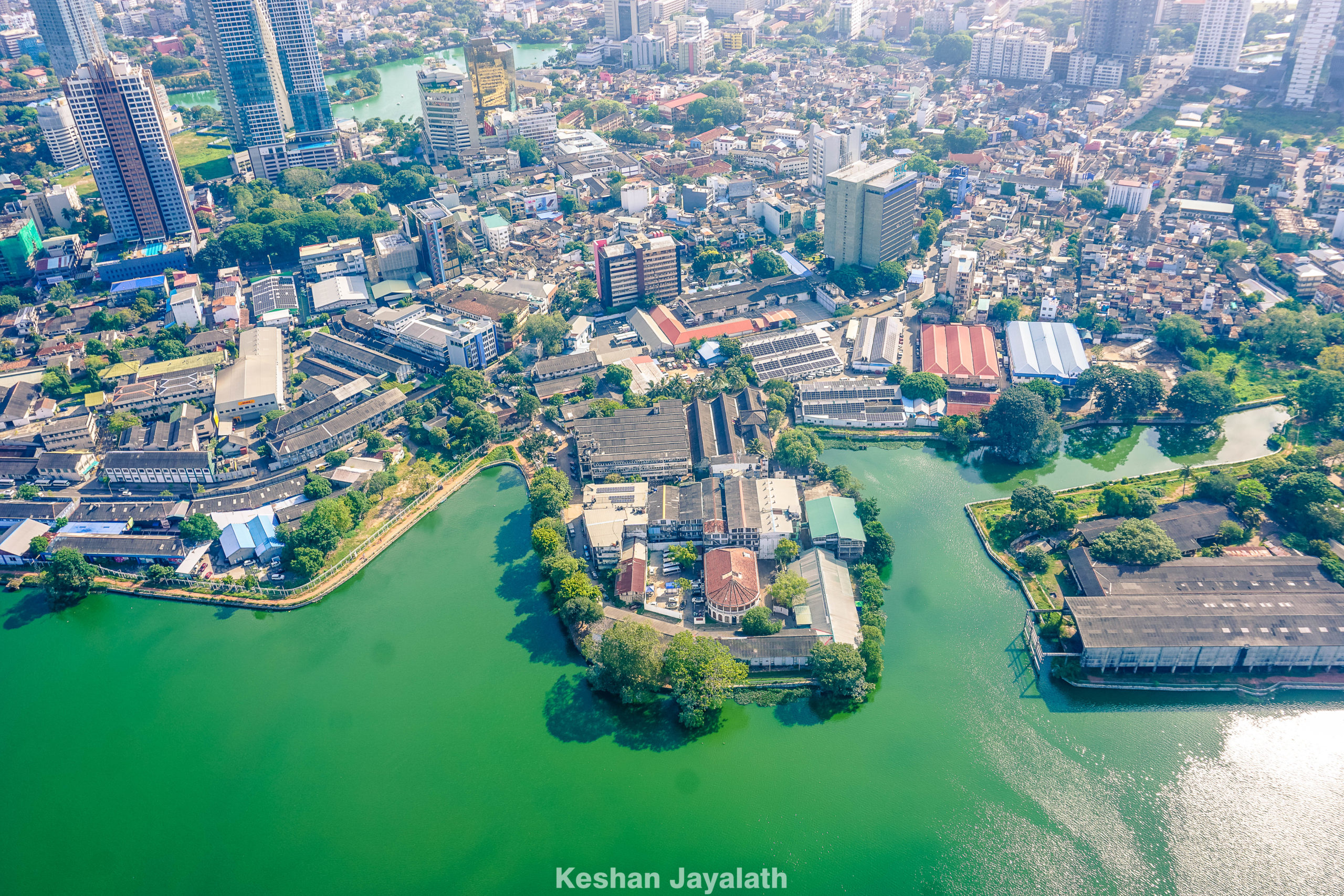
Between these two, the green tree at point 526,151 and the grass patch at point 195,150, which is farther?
the grass patch at point 195,150

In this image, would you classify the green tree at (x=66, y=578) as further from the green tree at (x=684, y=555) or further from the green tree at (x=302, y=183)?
the green tree at (x=302, y=183)

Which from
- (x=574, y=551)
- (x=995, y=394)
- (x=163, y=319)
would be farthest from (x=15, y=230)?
(x=995, y=394)

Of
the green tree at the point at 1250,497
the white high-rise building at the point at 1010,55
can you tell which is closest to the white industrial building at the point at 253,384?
the green tree at the point at 1250,497

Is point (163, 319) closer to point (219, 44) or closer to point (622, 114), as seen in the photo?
point (219, 44)

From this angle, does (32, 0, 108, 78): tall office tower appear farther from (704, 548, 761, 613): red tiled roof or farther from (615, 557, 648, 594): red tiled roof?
(704, 548, 761, 613): red tiled roof

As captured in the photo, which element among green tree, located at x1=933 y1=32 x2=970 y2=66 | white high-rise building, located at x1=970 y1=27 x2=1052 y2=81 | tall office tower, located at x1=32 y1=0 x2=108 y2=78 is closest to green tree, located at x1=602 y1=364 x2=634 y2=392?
white high-rise building, located at x1=970 y1=27 x2=1052 y2=81

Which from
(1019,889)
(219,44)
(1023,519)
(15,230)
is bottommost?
(1019,889)
